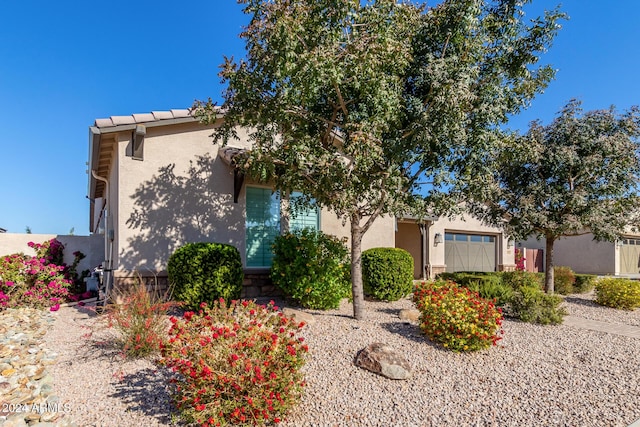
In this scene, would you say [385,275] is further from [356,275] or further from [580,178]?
[580,178]

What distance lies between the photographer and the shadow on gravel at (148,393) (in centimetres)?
392

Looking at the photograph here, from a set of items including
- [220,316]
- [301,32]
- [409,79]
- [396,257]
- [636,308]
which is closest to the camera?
[220,316]

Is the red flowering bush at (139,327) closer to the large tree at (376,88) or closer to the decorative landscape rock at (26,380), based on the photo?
the decorative landscape rock at (26,380)

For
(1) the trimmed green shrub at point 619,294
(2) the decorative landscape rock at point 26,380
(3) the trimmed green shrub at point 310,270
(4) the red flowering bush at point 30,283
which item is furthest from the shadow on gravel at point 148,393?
(1) the trimmed green shrub at point 619,294

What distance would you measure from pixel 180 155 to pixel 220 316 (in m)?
5.51

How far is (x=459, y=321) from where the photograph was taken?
5.78m

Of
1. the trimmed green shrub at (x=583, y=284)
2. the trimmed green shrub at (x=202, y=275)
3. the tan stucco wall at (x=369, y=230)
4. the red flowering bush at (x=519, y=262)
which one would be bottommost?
the trimmed green shrub at (x=583, y=284)

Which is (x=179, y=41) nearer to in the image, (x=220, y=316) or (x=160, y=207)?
(x=160, y=207)

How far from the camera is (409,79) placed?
732cm

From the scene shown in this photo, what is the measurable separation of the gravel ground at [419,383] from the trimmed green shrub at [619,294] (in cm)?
459

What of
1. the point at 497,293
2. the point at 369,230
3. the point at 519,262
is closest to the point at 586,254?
the point at 519,262

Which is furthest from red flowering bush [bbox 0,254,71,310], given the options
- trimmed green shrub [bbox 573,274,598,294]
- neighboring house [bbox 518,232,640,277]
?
neighboring house [bbox 518,232,640,277]

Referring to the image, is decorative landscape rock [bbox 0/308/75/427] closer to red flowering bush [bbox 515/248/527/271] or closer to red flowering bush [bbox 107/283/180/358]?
red flowering bush [bbox 107/283/180/358]

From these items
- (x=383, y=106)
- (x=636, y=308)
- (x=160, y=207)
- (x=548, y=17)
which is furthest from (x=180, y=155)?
(x=636, y=308)
